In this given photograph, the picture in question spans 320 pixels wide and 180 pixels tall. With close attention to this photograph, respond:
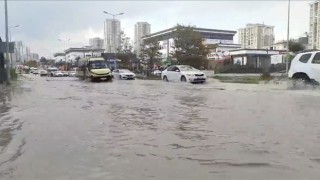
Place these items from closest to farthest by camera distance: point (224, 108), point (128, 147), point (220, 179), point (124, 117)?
point (220, 179), point (128, 147), point (124, 117), point (224, 108)

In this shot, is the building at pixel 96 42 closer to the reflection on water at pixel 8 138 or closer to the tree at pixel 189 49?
the tree at pixel 189 49

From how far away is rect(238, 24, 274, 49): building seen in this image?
12530cm

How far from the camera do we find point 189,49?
50281 millimetres

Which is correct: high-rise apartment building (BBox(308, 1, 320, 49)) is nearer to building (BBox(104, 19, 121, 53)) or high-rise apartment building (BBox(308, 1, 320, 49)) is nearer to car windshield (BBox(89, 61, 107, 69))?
building (BBox(104, 19, 121, 53))

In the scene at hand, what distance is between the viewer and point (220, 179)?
528 centimetres

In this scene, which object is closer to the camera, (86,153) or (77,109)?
(86,153)

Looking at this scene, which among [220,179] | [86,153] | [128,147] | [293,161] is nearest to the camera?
[220,179]

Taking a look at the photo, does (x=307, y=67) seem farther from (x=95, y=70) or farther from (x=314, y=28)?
(x=314, y=28)

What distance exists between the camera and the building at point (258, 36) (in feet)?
411

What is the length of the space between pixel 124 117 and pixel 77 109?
2605 mm

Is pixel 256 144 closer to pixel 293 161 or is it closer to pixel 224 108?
pixel 293 161

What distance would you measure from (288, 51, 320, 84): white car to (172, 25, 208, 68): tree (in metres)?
29.5

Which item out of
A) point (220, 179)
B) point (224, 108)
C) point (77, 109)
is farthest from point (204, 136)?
point (77, 109)


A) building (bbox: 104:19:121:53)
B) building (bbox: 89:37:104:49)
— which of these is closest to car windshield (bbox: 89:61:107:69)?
building (bbox: 104:19:121:53)
